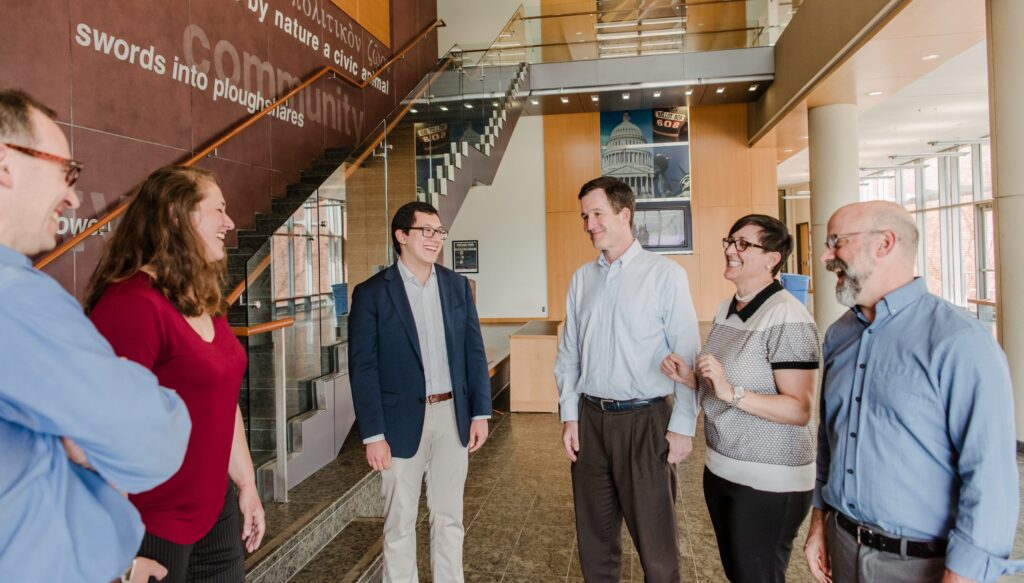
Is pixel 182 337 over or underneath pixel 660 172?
underneath

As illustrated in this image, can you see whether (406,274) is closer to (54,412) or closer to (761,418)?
(761,418)

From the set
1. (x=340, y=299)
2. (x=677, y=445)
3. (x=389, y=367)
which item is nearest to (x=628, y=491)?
(x=677, y=445)

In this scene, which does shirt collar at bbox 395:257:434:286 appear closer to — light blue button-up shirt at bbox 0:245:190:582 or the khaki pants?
the khaki pants

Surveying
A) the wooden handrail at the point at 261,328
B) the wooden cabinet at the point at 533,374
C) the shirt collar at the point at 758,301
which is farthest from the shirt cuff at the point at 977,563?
the wooden cabinet at the point at 533,374

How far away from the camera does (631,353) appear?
243 cm

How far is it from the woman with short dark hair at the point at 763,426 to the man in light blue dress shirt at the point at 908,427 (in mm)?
295

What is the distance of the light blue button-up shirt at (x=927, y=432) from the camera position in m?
1.29

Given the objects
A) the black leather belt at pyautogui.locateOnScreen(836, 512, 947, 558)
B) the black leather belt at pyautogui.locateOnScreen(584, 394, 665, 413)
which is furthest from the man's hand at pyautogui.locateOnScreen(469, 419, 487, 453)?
the black leather belt at pyautogui.locateOnScreen(836, 512, 947, 558)

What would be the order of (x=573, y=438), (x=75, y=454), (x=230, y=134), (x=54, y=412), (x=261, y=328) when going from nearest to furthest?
(x=54, y=412)
(x=75, y=454)
(x=573, y=438)
(x=261, y=328)
(x=230, y=134)

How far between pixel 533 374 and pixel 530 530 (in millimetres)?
3193

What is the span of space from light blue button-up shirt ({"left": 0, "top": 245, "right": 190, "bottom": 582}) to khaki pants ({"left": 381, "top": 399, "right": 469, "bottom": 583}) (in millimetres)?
Answer: 1763

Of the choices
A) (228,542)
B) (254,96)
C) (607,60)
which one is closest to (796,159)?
(607,60)

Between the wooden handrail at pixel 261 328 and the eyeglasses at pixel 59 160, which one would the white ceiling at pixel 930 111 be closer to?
the wooden handrail at pixel 261 328

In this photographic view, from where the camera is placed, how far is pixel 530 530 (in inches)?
149
